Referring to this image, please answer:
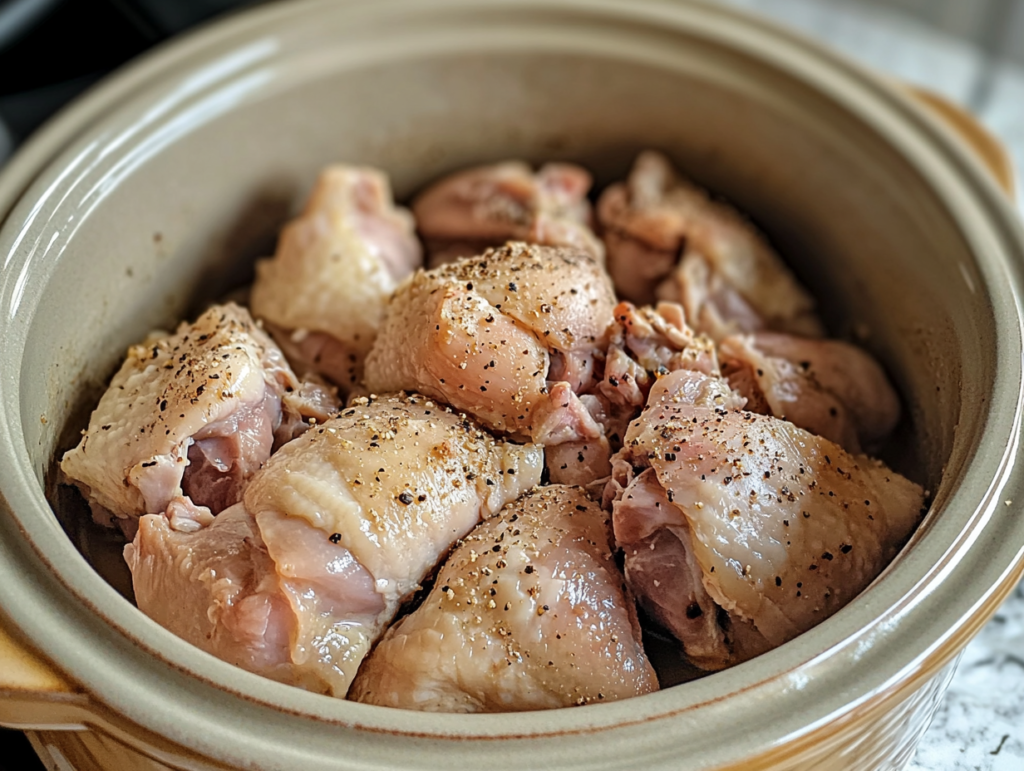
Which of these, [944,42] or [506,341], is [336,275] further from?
[944,42]

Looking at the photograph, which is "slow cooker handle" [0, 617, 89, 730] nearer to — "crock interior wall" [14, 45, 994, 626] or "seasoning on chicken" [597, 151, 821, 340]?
"crock interior wall" [14, 45, 994, 626]

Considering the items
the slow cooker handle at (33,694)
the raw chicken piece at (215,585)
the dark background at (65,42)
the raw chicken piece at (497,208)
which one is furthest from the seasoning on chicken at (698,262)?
the slow cooker handle at (33,694)

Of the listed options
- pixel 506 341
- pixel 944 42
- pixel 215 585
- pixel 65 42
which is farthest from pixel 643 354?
pixel 944 42

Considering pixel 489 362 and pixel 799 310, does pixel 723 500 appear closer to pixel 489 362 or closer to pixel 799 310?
pixel 489 362

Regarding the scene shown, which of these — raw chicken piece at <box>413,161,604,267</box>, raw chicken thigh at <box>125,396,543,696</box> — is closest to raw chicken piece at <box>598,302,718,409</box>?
raw chicken thigh at <box>125,396,543,696</box>

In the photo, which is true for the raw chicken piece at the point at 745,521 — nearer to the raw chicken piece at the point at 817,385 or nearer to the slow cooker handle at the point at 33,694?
the raw chicken piece at the point at 817,385

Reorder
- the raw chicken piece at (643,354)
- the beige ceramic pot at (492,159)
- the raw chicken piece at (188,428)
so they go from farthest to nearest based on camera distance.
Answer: the raw chicken piece at (643,354), the raw chicken piece at (188,428), the beige ceramic pot at (492,159)

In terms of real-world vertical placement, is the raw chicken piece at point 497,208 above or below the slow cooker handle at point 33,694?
above
